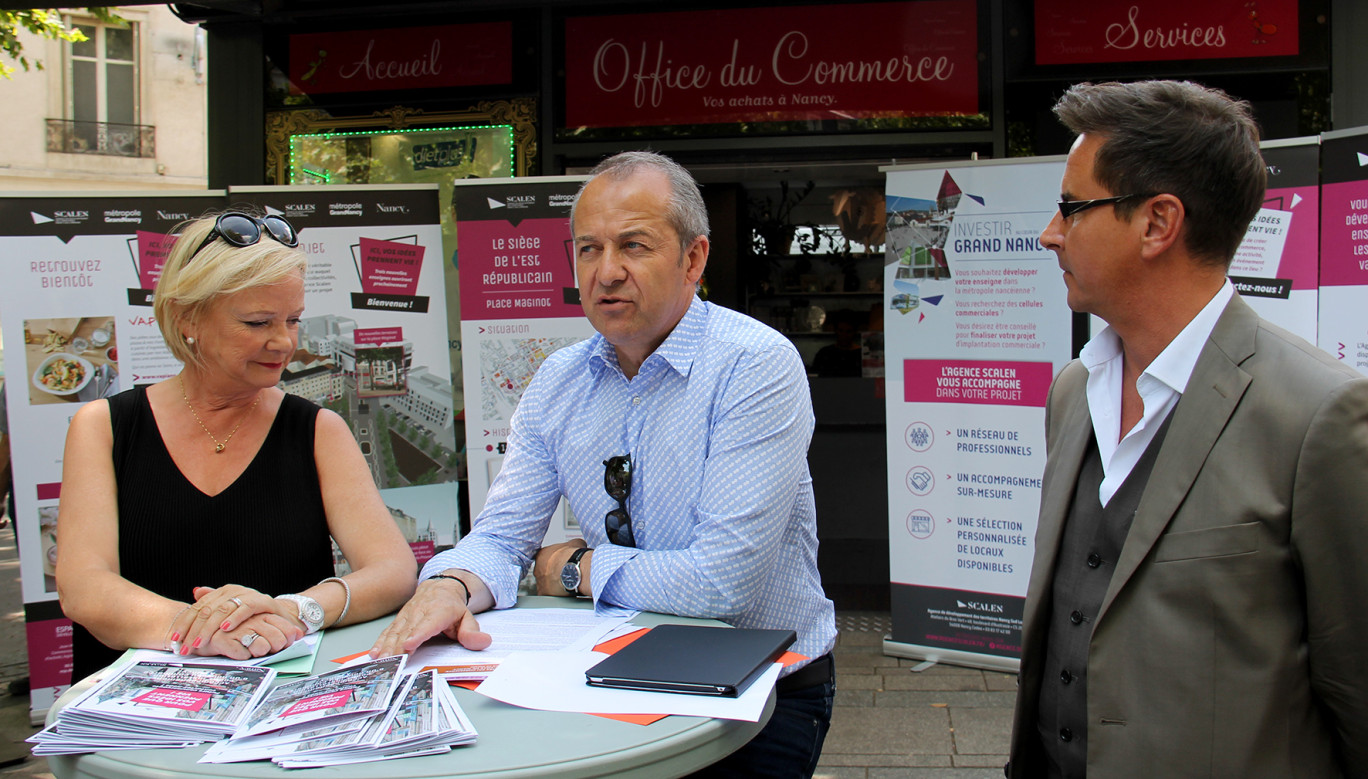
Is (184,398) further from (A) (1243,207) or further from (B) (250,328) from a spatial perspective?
(A) (1243,207)

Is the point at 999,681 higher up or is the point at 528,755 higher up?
the point at 528,755

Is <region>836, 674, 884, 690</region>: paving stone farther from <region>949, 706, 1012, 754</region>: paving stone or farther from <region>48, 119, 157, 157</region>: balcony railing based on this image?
<region>48, 119, 157, 157</region>: balcony railing

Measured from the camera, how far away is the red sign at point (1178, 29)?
4.77 m

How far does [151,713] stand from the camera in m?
1.27

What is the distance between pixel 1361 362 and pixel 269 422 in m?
3.73

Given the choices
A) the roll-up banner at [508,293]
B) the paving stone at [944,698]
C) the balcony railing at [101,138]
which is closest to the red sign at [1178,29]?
the roll-up banner at [508,293]

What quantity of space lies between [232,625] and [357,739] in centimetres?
52

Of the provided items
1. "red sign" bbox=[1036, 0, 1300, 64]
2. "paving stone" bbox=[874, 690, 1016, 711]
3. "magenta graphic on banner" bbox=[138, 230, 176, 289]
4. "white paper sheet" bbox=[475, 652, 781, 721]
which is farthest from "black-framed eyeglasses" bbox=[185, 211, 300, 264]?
"red sign" bbox=[1036, 0, 1300, 64]

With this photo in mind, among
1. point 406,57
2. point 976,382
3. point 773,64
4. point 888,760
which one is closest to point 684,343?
point 888,760

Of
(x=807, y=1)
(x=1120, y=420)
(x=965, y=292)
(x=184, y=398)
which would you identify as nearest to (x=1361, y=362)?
(x=965, y=292)

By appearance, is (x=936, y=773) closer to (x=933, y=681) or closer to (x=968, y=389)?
(x=933, y=681)

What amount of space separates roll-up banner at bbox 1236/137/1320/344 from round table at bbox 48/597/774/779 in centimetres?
331

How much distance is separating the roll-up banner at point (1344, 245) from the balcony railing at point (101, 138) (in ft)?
68.1

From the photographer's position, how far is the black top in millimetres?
1969
